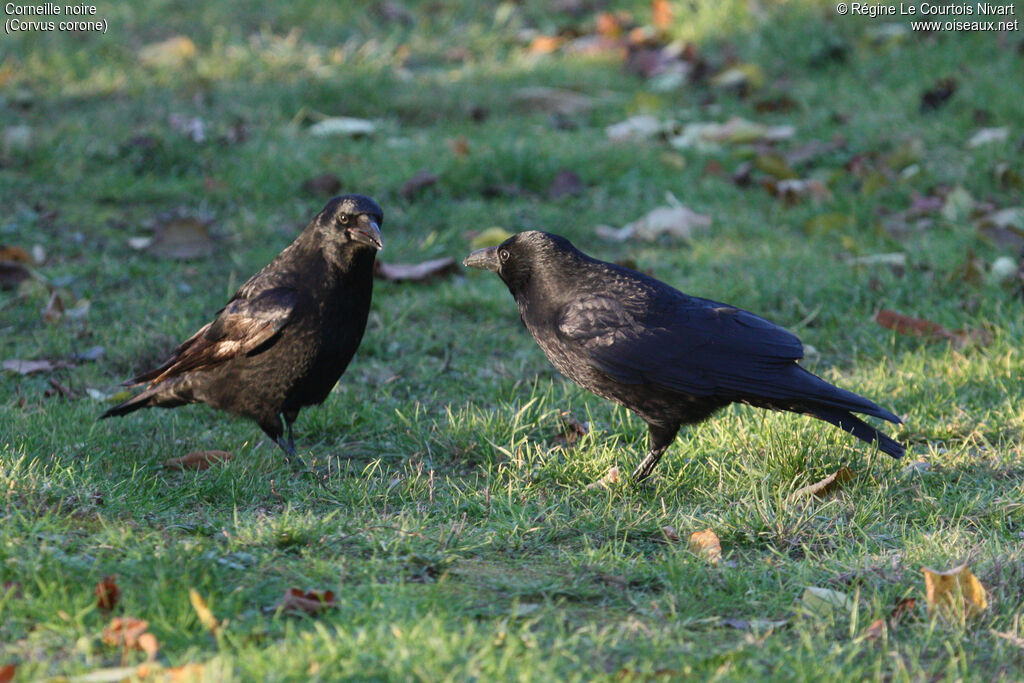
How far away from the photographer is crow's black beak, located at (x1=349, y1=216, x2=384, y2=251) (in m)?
4.39

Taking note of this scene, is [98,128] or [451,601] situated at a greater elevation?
[98,128]

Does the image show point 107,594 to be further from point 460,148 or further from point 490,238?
point 460,148

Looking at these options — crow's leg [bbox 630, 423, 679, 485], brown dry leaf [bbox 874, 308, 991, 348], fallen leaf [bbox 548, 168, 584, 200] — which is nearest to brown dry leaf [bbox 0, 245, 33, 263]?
fallen leaf [bbox 548, 168, 584, 200]

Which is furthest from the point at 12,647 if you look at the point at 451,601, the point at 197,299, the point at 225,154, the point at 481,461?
the point at 225,154

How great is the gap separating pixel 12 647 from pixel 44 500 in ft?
2.85

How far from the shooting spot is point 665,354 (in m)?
4.07

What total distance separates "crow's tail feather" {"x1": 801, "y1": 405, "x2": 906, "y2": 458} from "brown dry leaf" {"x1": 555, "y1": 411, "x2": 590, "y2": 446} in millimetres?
1017

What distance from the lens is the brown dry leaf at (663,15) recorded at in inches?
422

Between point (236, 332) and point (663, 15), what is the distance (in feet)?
24.4

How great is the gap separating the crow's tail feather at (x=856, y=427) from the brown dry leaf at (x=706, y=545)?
0.67 metres

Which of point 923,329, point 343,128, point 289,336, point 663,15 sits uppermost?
point 663,15

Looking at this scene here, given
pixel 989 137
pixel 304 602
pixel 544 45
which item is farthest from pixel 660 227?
pixel 304 602

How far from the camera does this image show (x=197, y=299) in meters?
5.98

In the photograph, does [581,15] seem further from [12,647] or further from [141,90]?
[12,647]
